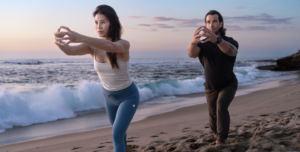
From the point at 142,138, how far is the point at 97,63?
8.18 ft

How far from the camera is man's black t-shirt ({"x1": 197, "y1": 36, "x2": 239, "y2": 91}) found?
3.09 m

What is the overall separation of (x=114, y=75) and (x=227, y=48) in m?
1.38

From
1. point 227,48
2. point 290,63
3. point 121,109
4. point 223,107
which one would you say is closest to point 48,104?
point 121,109

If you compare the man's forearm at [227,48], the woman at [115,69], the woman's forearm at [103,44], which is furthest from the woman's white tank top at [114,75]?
the man's forearm at [227,48]

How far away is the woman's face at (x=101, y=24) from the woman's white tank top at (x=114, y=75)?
12.9 inches

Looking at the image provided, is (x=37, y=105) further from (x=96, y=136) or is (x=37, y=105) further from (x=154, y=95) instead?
(x=154, y=95)

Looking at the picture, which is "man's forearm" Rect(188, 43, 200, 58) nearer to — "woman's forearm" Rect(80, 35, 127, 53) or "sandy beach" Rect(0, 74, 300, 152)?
"woman's forearm" Rect(80, 35, 127, 53)

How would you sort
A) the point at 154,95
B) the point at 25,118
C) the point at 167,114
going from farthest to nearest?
the point at 154,95 → the point at 167,114 → the point at 25,118

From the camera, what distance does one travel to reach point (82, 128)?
5.89m

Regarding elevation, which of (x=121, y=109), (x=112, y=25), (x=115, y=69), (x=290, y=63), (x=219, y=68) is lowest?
(x=290, y=63)

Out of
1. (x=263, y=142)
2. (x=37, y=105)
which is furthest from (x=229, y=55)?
(x=37, y=105)

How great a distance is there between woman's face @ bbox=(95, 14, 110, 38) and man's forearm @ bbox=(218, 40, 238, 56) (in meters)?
1.31

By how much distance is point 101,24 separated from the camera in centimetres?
240

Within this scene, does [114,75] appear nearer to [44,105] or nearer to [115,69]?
[115,69]
